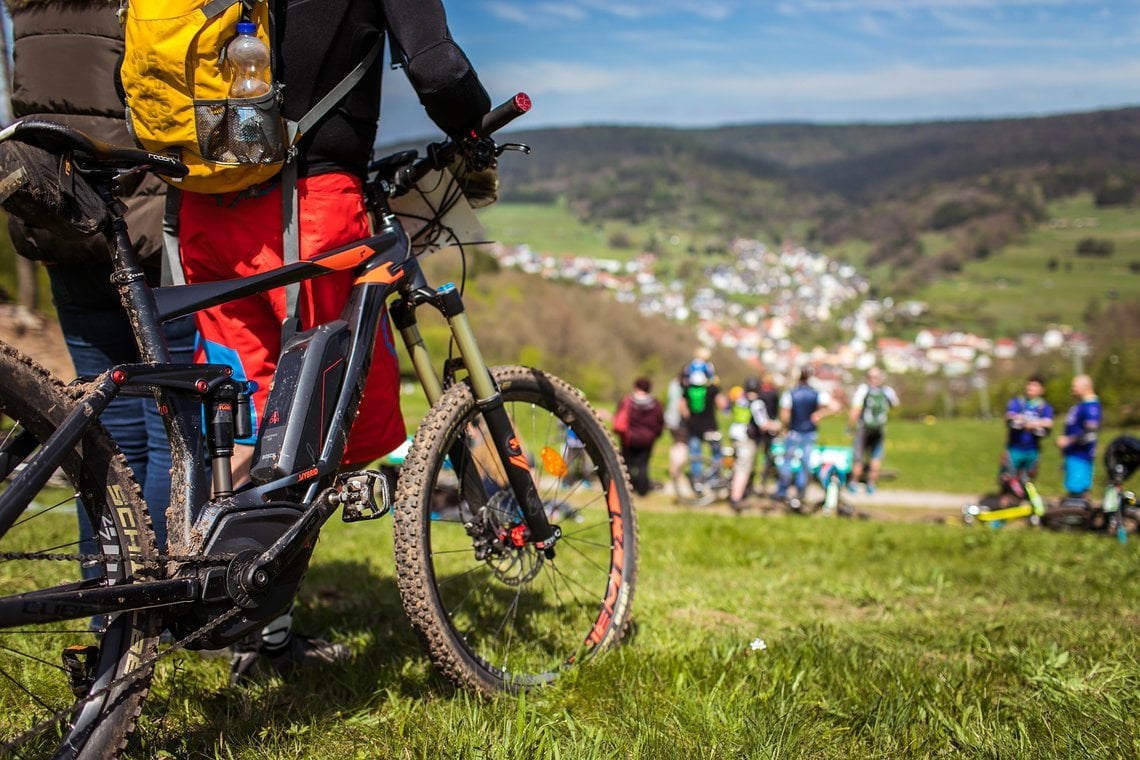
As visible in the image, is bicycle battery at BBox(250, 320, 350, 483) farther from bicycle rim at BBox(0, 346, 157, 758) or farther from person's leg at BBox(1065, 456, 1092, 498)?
person's leg at BBox(1065, 456, 1092, 498)

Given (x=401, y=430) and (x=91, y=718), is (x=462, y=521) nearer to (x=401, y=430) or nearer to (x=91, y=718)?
(x=401, y=430)

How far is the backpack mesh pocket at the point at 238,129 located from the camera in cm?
228

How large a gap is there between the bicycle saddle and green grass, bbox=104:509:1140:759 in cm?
150

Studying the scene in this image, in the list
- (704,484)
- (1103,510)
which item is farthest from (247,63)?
(704,484)

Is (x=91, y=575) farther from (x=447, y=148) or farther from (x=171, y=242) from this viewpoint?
(x=447, y=148)

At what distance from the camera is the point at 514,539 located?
3014 millimetres

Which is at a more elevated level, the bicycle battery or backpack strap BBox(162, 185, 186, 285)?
backpack strap BBox(162, 185, 186, 285)

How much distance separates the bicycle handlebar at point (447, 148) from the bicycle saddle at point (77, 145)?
832 mm

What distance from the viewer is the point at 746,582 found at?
19.0 ft

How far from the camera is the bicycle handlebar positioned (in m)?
2.69

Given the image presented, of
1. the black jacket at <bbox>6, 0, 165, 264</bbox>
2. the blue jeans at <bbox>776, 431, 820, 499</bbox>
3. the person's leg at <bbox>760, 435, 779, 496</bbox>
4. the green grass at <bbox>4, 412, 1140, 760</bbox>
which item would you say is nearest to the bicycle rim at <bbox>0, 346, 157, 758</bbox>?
the green grass at <bbox>4, 412, 1140, 760</bbox>

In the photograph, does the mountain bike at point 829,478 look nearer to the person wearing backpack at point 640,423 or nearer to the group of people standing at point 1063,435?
the group of people standing at point 1063,435

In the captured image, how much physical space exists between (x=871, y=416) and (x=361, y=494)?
15.0 m

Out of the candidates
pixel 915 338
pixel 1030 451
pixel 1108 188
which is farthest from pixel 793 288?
pixel 1030 451
